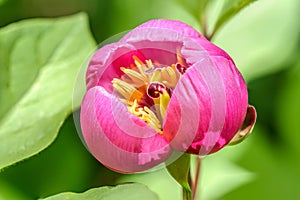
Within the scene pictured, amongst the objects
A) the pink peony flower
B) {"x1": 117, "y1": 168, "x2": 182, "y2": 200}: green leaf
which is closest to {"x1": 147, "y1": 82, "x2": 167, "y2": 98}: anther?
the pink peony flower

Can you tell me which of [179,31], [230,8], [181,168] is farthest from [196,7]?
[181,168]

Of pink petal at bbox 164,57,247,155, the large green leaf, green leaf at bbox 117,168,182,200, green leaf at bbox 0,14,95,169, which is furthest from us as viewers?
the large green leaf

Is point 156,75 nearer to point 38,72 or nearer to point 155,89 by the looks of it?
point 155,89

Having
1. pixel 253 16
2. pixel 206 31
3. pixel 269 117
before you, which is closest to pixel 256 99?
pixel 269 117

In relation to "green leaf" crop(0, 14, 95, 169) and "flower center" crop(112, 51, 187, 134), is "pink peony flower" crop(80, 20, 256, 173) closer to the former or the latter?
"flower center" crop(112, 51, 187, 134)

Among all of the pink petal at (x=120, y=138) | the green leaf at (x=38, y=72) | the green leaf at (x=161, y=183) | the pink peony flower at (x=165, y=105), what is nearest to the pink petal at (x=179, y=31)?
the pink peony flower at (x=165, y=105)

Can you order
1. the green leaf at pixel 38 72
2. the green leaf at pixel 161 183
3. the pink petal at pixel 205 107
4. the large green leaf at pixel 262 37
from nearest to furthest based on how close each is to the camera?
1. the pink petal at pixel 205 107
2. the green leaf at pixel 38 72
3. the green leaf at pixel 161 183
4. the large green leaf at pixel 262 37

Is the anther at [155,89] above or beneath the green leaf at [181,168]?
above

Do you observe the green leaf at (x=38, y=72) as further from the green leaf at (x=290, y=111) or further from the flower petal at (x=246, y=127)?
the green leaf at (x=290, y=111)
